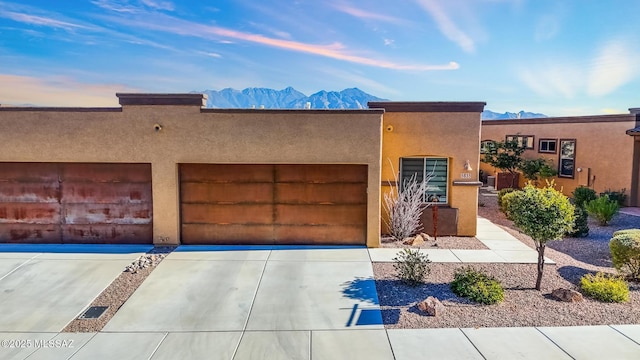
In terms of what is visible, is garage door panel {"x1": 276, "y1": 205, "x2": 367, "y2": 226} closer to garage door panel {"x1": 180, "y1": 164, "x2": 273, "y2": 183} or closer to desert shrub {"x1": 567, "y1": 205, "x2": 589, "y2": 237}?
garage door panel {"x1": 180, "y1": 164, "x2": 273, "y2": 183}

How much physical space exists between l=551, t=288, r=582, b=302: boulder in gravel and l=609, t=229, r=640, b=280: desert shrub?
204 centimetres

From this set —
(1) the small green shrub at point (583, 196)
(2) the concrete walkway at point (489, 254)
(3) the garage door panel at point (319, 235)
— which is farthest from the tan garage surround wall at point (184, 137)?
(1) the small green shrub at point (583, 196)

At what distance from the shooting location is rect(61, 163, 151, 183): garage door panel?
1076cm

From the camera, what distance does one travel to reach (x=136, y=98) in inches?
411

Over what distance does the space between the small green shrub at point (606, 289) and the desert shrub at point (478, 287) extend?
1.70 meters

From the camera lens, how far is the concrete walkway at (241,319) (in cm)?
572

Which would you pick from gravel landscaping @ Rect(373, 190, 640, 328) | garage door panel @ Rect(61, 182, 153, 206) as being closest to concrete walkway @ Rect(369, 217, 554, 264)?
gravel landscaping @ Rect(373, 190, 640, 328)

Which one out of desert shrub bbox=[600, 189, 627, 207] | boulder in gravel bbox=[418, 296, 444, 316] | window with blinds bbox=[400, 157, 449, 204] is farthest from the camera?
desert shrub bbox=[600, 189, 627, 207]

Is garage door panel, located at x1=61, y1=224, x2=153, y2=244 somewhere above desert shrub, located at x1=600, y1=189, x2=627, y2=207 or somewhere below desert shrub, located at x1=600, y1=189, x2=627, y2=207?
below

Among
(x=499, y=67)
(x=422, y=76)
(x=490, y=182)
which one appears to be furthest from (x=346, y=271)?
(x=490, y=182)

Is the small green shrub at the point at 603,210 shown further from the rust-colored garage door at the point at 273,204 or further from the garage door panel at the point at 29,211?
the garage door panel at the point at 29,211

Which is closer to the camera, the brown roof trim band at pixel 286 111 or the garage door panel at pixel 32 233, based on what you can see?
the brown roof trim band at pixel 286 111

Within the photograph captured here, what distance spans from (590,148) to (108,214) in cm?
2094

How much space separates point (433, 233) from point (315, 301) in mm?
5812
